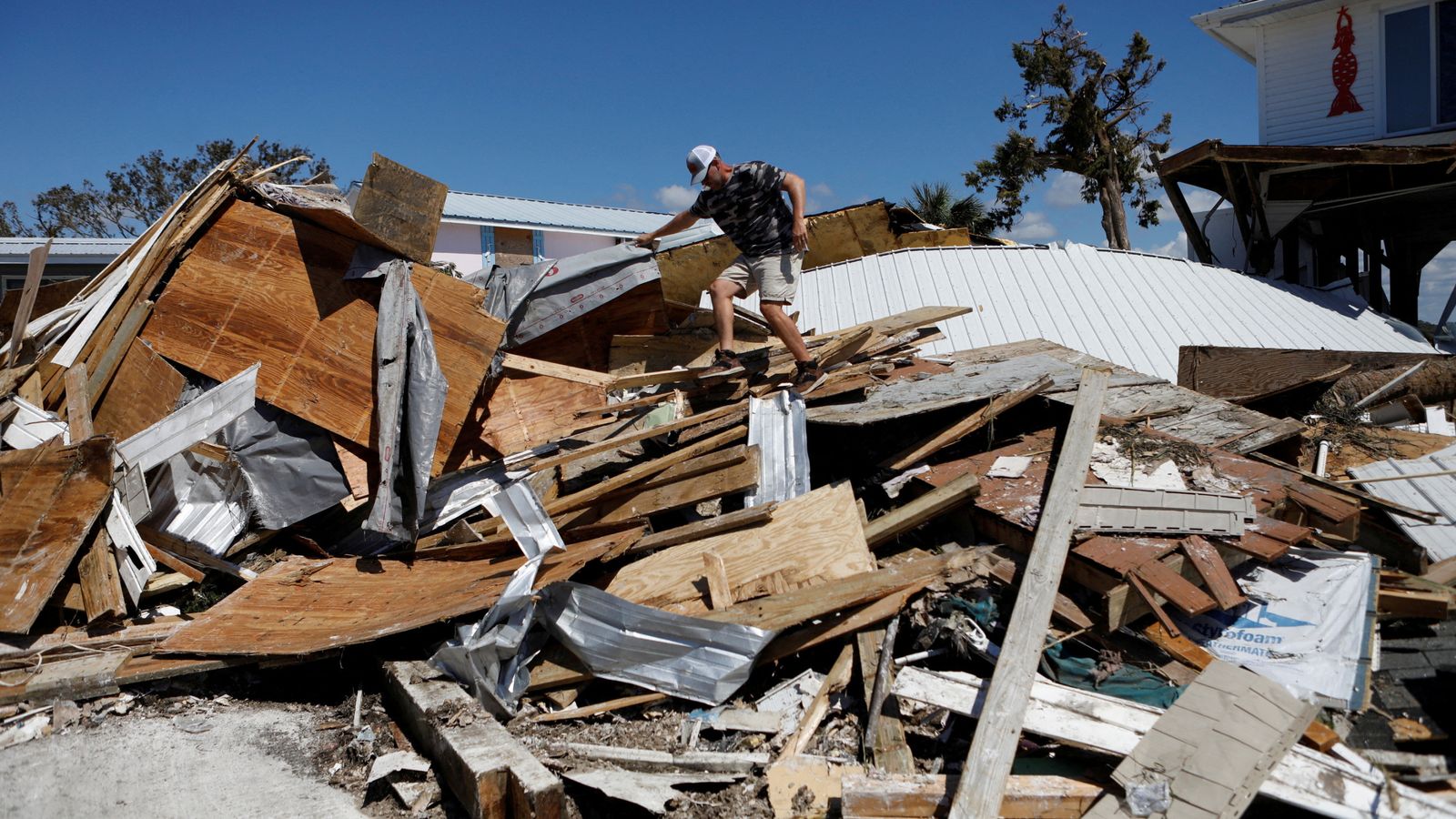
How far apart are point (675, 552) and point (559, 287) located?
2.99m

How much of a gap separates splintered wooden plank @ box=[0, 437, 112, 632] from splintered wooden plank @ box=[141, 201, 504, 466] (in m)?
1.14

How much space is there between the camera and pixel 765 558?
16.0 ft

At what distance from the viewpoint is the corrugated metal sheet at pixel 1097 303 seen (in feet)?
Answer: 33.3

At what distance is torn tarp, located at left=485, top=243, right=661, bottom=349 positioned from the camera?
6996mm

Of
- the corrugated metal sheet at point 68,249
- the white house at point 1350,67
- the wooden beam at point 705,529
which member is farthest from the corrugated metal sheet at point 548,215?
the wooden beam at point 705,529

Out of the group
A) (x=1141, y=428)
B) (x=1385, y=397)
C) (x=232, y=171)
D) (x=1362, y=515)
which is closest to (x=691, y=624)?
(x=1141, y=428)

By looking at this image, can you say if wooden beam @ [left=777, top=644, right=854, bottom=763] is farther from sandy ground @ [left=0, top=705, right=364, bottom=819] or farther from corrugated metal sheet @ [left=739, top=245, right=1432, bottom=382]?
corrugated metal sheet @ [left=739, top=245, right=1432, bottom=382]

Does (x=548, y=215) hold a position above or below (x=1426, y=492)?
above

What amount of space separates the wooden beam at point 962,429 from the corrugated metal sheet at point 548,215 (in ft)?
75.2

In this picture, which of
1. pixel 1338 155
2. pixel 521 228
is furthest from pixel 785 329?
pixel 521 228

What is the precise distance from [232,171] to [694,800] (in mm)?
Result: 5343

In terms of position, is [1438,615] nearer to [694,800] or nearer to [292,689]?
[694,800]

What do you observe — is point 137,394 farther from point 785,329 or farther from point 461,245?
point 461,245

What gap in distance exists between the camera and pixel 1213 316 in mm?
10656
